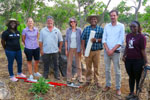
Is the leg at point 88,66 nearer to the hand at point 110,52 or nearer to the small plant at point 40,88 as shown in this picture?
the hand at point 110,52

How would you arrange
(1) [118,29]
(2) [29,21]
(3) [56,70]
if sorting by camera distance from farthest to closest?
1. (3) [56,70]
2. (2) [29,21]
3. (1) [118,29]

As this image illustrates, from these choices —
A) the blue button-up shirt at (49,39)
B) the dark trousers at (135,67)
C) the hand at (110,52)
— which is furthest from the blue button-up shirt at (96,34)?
the blue button-up shirt at (49,39)

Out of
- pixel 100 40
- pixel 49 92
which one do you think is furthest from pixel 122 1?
pixel 49 92

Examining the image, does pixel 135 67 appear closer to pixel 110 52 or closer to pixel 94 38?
pixel 110 52

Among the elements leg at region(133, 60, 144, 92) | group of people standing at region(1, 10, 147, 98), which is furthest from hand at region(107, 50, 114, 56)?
leg at region(133, 60, 144, 92)

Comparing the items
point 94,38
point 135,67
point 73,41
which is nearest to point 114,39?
point 94,38

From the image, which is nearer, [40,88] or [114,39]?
[114,39]

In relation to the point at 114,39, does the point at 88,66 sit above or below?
below

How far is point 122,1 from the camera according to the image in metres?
8.91

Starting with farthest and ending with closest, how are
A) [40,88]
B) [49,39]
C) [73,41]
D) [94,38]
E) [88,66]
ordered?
[49,39], [73,41], [88,66], [40,88], [94,38]

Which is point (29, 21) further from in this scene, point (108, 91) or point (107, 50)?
point (108, 91)

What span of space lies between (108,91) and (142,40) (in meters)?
1.34

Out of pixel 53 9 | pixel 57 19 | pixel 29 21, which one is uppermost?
pixel 53 9

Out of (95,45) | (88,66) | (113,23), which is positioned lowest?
(88,66)
